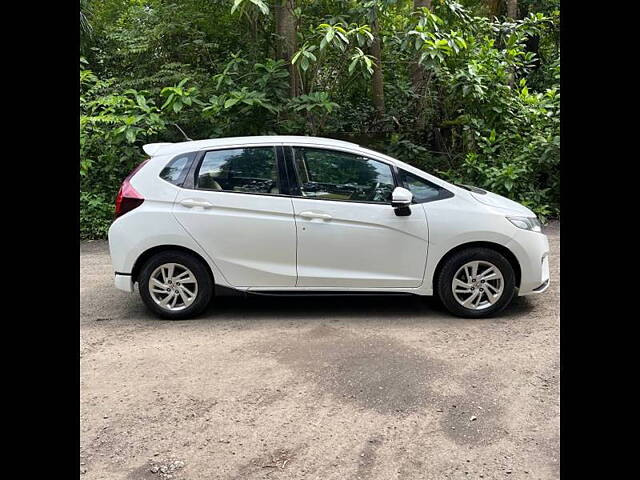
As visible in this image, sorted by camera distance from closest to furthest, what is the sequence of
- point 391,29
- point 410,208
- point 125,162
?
point 410,208 < point 125,162 < point 391,29

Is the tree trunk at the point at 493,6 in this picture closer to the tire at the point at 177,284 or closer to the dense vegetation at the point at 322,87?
the dense vegetation at the point at 322,87

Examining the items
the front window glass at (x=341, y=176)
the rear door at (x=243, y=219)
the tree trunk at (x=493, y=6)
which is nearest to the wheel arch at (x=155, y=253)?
the rear door at (x=243, y=219)

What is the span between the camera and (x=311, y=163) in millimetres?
5520

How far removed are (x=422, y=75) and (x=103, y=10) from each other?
7041 millimetres

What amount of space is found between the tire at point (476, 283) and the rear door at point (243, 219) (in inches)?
56.2

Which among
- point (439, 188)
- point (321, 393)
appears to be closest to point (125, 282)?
point (321, 393)

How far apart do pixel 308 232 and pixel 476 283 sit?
5.33 feet

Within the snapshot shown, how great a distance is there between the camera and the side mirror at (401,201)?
17.3 feet

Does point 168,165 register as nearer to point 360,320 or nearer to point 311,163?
point 311,163

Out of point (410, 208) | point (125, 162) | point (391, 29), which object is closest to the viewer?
point (410, 208)

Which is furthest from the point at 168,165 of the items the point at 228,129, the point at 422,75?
the point at 422,75

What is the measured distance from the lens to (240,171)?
5.51 metres

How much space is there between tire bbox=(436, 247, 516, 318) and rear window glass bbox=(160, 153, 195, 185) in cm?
257
